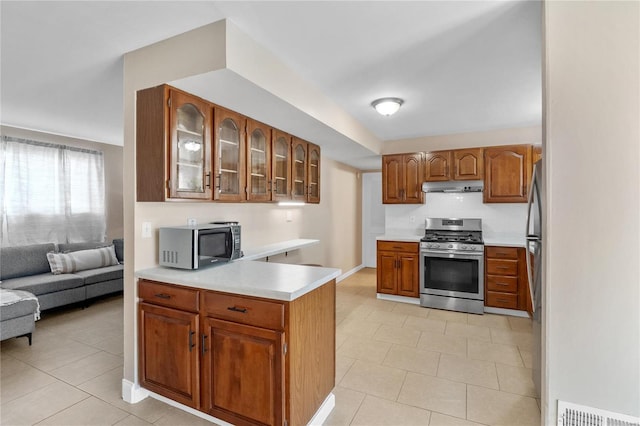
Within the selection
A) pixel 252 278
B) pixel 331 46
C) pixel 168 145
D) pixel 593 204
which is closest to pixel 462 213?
pixel 593 204

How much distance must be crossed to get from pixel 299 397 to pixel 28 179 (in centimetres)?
485

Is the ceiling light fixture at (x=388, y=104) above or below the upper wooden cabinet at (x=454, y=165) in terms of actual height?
above

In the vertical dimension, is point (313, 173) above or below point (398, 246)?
above

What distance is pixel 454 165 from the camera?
14.3 feet

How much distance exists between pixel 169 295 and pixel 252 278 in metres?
0.59

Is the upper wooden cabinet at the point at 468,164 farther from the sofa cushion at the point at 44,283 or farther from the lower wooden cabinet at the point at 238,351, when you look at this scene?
the sofa cushion at the point at 44,283

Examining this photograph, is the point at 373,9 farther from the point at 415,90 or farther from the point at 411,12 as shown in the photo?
the point at 415,90

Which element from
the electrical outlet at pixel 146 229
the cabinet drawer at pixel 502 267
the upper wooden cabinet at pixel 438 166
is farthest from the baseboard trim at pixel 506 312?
the electrical outlet at pixel 146 229

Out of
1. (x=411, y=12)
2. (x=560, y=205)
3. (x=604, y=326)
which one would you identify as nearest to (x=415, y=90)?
(x=411, y=12)

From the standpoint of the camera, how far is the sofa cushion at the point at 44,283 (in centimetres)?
359

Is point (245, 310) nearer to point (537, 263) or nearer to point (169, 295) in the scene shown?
point (169, 295)

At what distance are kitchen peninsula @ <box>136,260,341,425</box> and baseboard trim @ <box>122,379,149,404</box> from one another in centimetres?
8

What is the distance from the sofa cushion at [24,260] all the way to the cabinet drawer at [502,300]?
594 cm

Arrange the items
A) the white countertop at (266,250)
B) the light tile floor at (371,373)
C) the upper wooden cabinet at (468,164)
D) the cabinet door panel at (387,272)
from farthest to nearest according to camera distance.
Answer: the cabinet door panel at (387,272)
the upper wooden cabinet at (468,164)
the white countertop at (266,250)
the light tile floor at (371,373)
